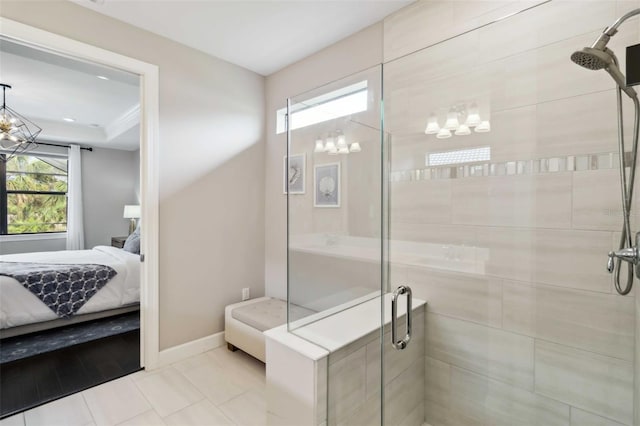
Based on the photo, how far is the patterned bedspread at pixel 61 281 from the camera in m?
2.91

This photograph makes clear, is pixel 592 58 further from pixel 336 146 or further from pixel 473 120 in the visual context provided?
pixel 336 146

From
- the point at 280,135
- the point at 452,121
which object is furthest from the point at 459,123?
the point at 280,135

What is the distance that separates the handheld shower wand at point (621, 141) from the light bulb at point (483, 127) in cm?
47

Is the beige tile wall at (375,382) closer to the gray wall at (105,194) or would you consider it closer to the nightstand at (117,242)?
the nightstand at (117,242)

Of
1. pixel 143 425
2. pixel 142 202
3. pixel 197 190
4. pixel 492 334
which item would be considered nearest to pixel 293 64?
pixel 197 190

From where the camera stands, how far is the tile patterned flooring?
180cm

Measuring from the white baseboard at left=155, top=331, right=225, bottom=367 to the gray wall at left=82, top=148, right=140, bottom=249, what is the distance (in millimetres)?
4550

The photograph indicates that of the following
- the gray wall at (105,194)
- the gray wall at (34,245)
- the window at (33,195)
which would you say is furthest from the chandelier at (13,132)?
the gray wall at (34,245)

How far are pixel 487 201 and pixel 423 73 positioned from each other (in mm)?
818

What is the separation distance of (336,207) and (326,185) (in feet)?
0.56

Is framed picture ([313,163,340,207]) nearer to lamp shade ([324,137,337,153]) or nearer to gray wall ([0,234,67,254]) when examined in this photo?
lamp shade ([324,137,337,153])

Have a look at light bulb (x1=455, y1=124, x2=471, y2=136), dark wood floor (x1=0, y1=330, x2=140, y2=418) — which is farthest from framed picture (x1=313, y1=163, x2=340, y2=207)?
dark wood floor (x1=0, y1=330, x2=140, y2=418)

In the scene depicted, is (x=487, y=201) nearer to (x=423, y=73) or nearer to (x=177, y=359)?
(x=423, y=73)

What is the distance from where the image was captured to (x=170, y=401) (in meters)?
1.98
